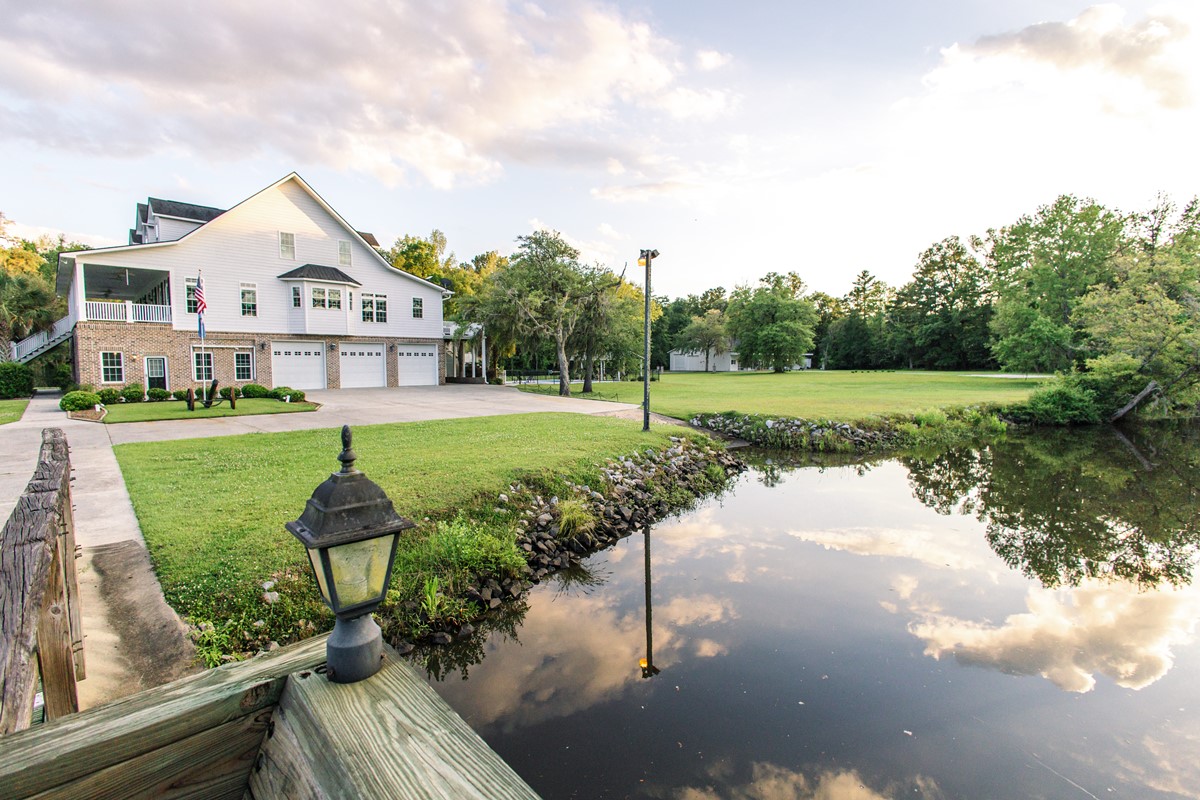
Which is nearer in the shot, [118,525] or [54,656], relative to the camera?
[54,656]

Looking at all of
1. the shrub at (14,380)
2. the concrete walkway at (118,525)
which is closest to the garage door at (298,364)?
the concrete walkway at (118,525)

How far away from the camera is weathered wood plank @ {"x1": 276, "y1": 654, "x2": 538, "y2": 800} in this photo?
3.29 ft

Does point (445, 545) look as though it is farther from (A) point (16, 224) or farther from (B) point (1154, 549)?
(A) point (16, 224)

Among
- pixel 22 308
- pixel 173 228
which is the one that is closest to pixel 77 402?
pixel 173 228

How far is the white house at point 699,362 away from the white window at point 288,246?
142ft

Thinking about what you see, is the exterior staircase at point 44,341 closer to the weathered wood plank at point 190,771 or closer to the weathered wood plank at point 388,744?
the weathered wood plank at point 190,771

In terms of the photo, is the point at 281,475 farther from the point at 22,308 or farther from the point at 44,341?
the point at 22,308

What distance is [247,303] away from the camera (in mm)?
21734

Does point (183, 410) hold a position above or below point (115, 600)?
above

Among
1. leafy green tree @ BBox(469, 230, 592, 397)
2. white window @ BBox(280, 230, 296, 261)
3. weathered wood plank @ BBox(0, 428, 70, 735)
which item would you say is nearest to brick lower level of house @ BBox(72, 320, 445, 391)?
white window @ BBox(280, 230, 296, 261)

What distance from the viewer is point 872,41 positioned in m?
12.1

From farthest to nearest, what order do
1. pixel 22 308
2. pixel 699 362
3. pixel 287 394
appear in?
pixel 699 362 → pixel 22 308 → pixel 287 394

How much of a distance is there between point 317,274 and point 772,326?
3724 cm

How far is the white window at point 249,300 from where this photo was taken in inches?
851
